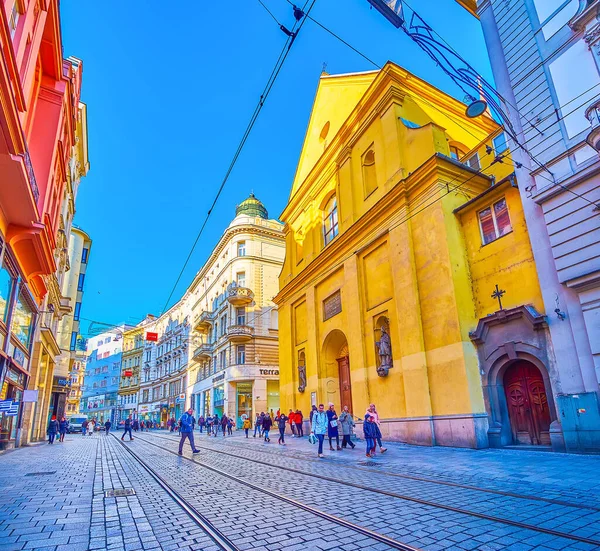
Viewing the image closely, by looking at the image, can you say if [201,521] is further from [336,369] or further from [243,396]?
[243,396]

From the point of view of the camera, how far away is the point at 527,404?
39.4ft

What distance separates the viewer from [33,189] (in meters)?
9.39

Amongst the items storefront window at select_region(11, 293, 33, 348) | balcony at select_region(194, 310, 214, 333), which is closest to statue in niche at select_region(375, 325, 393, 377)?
storefront window at select_region(11, 293, 33, 348)

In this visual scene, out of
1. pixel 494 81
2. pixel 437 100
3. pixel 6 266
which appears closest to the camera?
pixel 6 266

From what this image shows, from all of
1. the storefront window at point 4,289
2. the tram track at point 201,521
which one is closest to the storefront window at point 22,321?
the storefront window at point 4,289

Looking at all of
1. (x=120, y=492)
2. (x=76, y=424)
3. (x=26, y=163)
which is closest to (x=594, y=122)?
(x=26, y=163)

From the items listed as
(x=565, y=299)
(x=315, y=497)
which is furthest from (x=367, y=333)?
(x=315, y=497)

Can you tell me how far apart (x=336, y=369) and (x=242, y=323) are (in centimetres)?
1895

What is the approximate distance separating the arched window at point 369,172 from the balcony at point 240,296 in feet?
69.3

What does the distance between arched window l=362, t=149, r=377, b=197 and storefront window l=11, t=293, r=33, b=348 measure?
50.2ft

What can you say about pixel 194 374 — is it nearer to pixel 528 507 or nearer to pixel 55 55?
pixel 55 55

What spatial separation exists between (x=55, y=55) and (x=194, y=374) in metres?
44.0

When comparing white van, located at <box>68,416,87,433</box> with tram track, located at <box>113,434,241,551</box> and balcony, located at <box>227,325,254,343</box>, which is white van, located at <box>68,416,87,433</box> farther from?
tram track, located at <box>113,434,241,551</box>

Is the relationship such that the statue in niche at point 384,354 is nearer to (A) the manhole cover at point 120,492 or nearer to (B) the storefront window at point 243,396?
(A) the manhole cover at point 120,492
